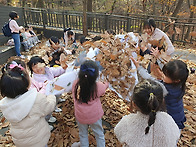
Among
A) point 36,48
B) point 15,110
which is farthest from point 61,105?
point 36,48

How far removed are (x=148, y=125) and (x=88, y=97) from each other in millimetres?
775

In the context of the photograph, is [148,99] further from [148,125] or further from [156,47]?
[156,47]

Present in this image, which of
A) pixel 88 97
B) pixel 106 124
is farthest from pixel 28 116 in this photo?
pixel 106 124

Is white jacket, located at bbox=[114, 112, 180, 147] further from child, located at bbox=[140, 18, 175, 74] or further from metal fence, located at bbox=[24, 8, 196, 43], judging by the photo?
metal fence, located at bbox=[24, 8, 196, 43]

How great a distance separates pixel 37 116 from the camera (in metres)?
1.73

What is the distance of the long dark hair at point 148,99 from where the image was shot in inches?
46.4

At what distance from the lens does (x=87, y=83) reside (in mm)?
1711

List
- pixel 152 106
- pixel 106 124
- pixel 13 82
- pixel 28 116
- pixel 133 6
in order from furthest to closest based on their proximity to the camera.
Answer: pixel 133 6 → pixel 106 124 → pixel 28 116 → pixel 13 82 → pixel 152 106

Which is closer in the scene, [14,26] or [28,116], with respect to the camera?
[28,116]

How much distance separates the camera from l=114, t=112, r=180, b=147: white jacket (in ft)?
4.07

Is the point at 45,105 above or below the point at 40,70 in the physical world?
below

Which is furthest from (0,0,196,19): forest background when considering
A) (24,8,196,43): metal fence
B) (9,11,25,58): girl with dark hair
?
(9,11,25,58): girl with dark hair

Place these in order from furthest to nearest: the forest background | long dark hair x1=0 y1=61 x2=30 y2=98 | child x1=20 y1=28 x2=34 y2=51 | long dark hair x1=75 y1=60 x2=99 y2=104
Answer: the forest background < child x1=20 y1=28 x2=34 y2=51 < long dark hair x1=75 y1=60 x2=99 y2=104 < long dark hair x1=0 y1=61 x2=30 y2=98

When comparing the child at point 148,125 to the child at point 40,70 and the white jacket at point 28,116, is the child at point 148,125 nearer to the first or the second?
the white jacket at point 28,116
